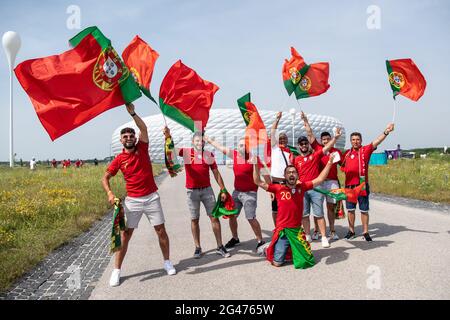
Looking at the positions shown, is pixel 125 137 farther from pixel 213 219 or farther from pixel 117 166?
pixel 213 219

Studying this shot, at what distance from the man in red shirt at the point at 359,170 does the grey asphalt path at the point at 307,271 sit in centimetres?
37

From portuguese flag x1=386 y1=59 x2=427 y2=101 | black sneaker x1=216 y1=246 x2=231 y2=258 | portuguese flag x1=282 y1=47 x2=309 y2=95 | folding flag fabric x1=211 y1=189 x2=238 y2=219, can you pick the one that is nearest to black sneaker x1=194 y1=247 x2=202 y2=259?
black sneaker x1=216 y1=246 x2=231 y2=258

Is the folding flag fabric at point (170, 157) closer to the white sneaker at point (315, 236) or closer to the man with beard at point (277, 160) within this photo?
the man with beard at point (277, 160)

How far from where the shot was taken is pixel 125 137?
500 centimetres

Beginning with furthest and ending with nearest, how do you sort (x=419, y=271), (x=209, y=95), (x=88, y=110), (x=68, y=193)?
(x=68, y=193) → (x=209, y=95) → (x=88, y=110) → (x=419, y=271)

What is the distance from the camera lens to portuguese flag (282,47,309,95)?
7770mm

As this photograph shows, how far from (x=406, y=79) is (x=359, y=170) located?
7.92 feet

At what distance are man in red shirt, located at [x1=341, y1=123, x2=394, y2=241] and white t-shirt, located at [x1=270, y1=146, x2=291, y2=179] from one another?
4.45 ft

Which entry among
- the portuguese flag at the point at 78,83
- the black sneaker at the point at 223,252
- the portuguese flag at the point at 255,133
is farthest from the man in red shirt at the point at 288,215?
the portuguese flag at the point at 78,83

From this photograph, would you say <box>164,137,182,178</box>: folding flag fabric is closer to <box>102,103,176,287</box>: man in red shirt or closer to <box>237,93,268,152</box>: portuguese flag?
<box>102,103,176,287</box>: man in red shirt

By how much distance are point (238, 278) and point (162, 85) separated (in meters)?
3.18

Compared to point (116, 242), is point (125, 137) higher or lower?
higher

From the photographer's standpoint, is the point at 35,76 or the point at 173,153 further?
the point at 173,153
